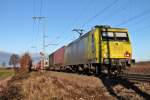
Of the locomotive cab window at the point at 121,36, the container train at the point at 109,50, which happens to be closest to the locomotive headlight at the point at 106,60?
the container train at the point at 109,50

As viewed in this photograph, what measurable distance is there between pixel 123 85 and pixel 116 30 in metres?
8.21

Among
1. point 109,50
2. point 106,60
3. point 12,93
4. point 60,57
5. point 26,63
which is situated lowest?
point 12,93

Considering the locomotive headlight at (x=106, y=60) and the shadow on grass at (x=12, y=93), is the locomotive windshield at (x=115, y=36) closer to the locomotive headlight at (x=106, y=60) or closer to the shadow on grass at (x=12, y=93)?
the locomotive headlight at (x=106, y=60)

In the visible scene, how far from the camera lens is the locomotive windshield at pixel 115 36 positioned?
71.9 ft

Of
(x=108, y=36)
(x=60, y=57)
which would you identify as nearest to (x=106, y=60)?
(x=108, y=36)

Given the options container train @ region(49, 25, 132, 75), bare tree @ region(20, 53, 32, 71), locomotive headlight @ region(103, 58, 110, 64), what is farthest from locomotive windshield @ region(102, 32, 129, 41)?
bare tree @ region(20, 53, 32, 71)

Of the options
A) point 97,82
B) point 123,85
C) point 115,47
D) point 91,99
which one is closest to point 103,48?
point 115,47

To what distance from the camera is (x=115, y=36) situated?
22203mm

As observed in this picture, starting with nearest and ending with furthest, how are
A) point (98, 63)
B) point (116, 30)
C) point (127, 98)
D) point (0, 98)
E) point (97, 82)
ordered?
point (127, 98) → point (0, 98) → point (97, 82) → point (98, 63) → point (116, 30)

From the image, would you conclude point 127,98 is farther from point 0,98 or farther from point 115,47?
point 115,47

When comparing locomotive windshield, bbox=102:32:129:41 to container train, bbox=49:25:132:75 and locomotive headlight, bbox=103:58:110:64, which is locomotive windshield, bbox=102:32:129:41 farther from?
locomotive headlight, bbox=103:58:110:64

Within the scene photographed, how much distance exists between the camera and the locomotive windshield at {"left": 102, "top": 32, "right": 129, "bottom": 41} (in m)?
21.9

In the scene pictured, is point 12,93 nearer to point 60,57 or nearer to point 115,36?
point 115,36

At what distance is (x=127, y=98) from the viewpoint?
11750 mm
